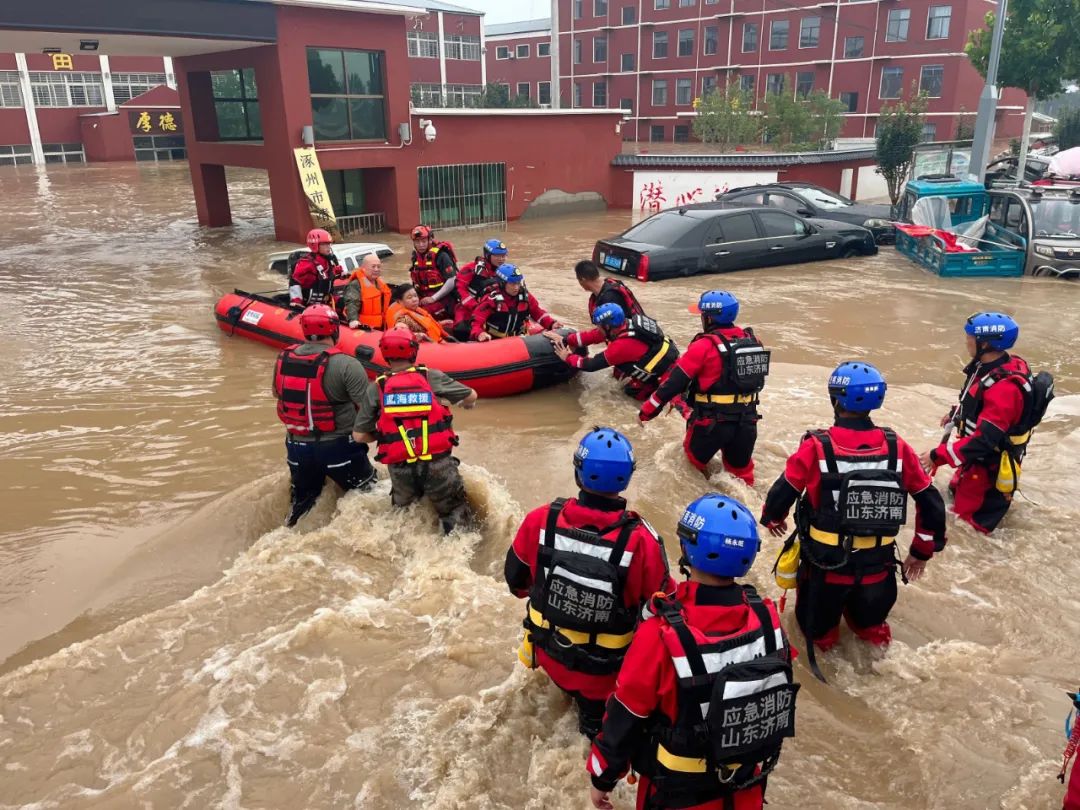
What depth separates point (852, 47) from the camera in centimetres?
3900

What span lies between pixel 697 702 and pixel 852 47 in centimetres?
4331

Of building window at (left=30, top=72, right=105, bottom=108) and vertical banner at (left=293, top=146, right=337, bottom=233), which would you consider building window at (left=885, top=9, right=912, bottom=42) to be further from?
building window at (left=30, top=72, right=105, bottom=108)

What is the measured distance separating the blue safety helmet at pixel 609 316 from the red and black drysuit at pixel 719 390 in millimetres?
1106

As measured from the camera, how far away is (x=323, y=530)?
536 centimetres

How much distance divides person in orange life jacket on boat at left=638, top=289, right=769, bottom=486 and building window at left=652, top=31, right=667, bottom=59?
43.9 meters

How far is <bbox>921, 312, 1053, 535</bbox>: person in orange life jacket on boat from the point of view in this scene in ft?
16.5

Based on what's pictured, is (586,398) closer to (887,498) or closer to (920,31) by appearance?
(887,498)

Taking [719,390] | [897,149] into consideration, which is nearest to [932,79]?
[897,149]

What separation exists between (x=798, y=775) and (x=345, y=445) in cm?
342

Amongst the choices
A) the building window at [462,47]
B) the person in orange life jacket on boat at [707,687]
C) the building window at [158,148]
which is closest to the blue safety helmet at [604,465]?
the person in orange life jacket on boat at [707,687]

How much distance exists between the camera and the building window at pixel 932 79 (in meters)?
36.7

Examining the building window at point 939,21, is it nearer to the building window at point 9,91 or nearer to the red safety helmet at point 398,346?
the red safety helmet at point 398,346

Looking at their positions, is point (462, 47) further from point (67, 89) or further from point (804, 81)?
point (67, 89)

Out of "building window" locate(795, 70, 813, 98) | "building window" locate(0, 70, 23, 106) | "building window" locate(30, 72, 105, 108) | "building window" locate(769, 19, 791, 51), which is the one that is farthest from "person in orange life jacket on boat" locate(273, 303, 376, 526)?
"building window" locate(769, 19, 791, 51)
